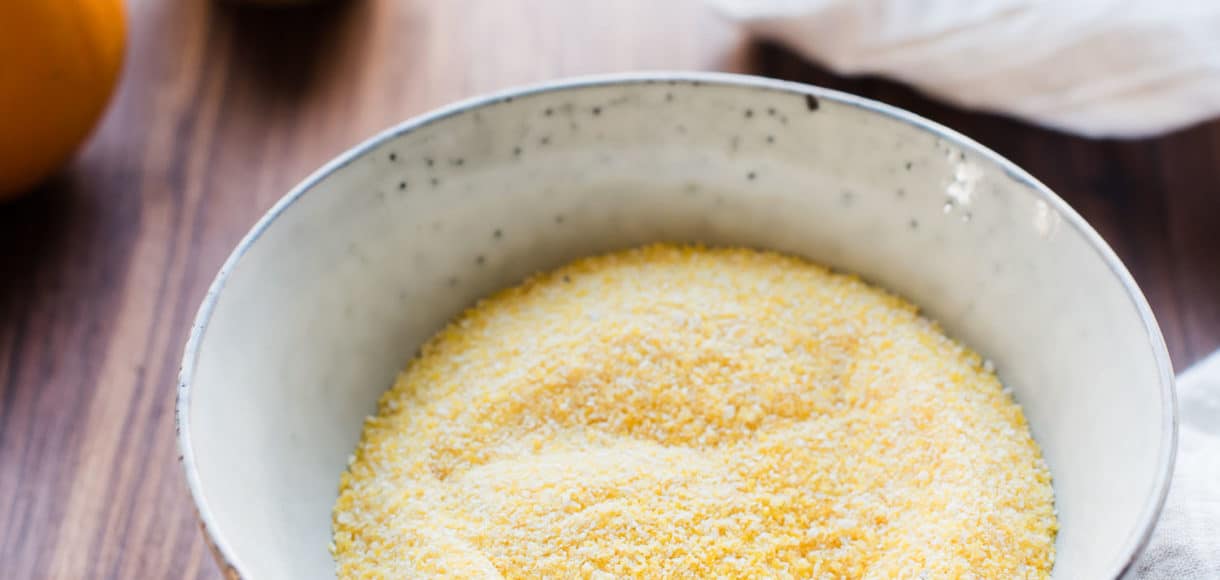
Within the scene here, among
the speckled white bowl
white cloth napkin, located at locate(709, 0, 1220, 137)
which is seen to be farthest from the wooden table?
the speckled white bowl

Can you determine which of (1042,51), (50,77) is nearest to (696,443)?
(1042,51)

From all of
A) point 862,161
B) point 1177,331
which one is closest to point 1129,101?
point 1177,331

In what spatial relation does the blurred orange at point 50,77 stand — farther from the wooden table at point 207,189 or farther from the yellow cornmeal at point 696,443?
the yellow cornmeal at point 696,443

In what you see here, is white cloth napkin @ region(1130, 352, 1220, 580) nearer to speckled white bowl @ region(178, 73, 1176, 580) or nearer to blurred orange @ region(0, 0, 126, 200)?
speckled white bowl @ region(178, 73, 1176, 580)

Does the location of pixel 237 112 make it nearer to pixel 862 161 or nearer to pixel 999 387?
pixel 862 161

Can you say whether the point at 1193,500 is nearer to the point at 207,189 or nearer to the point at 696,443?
the point at 696,443
